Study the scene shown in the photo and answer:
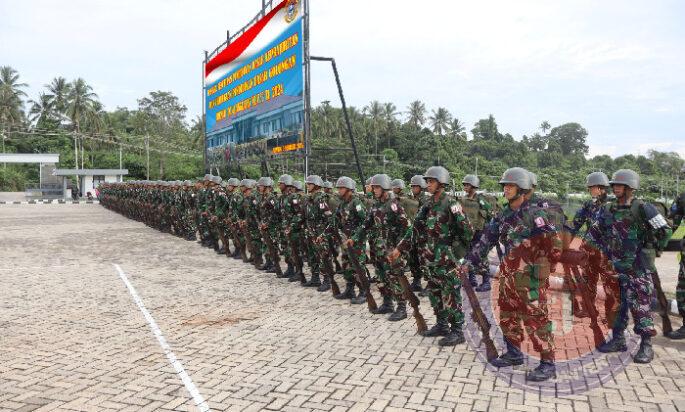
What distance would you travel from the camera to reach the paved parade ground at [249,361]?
440 centimetres

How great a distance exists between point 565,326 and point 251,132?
13.8 meters

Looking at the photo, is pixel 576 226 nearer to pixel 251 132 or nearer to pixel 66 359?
pixel 66 359

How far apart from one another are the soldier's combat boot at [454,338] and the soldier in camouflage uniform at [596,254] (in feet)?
4.98

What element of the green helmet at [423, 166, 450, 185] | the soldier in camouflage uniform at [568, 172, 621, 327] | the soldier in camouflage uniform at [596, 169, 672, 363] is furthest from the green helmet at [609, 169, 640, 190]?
the green helmet at [423, 166, 450, 185]

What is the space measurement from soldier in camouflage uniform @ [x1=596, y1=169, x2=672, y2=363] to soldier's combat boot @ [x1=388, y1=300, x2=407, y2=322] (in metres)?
2.25

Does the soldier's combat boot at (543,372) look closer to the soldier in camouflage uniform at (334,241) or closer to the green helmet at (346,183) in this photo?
the green helmet at (346,183)

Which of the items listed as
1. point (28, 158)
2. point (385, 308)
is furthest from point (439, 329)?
point (28, 158)

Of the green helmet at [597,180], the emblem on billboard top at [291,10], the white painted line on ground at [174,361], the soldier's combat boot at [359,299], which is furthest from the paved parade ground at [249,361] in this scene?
the emblem on billboard top at [291,10]

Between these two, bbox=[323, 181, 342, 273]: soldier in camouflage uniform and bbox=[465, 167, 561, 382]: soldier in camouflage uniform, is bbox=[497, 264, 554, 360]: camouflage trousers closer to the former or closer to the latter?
bbox=[465, 167, 561, 382]: soldier in camouflage uniform

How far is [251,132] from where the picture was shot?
18.7 meters

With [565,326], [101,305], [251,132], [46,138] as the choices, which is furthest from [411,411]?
[46,138]

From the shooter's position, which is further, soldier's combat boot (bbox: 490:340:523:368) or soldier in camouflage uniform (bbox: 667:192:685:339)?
soldier in camouflage uniform (bbox: 667:192:685:339)

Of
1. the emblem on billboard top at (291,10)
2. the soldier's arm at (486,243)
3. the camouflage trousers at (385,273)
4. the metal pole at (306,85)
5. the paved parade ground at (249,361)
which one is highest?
the emblem on billboard top at (291,10)

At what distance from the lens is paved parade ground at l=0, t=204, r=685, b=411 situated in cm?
440
